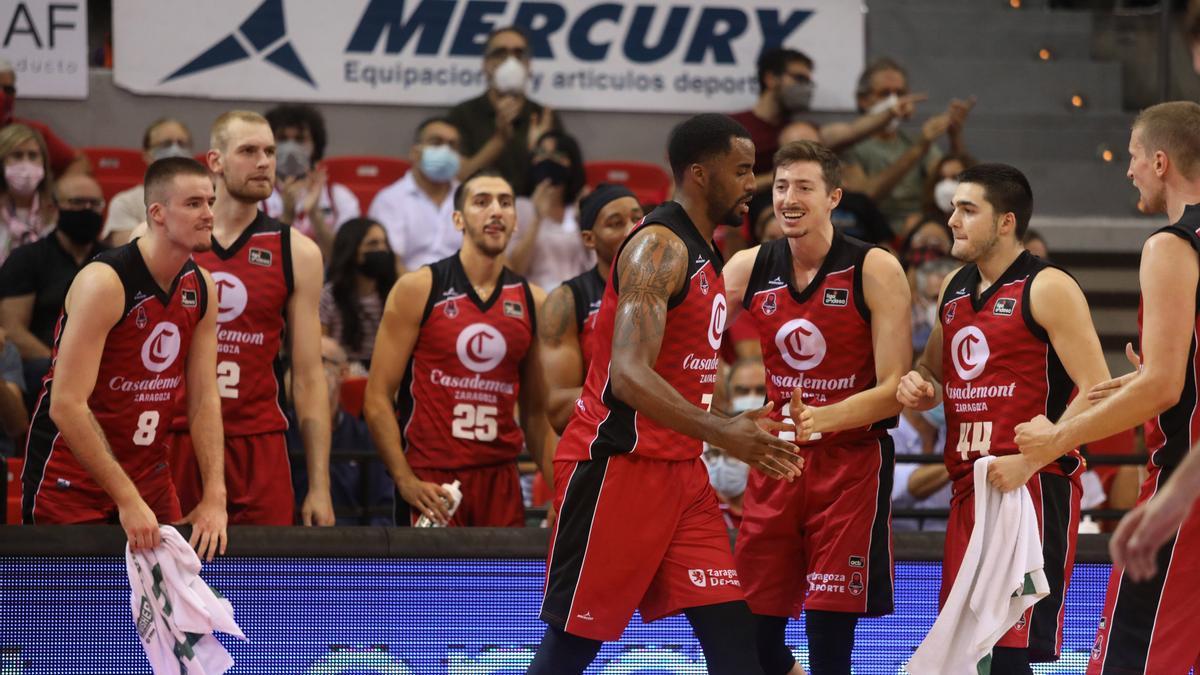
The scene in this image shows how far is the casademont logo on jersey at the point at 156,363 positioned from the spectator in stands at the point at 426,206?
4336mm

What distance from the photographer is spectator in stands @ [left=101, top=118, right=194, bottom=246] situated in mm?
9109

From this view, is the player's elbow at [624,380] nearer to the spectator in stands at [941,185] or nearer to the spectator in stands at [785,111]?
the spectator in stands at [785,111]

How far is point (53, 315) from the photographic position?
805cm

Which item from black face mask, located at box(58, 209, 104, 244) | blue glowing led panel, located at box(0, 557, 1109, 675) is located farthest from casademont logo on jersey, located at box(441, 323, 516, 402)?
black face mask, located at box(58, 209, 104, 244)

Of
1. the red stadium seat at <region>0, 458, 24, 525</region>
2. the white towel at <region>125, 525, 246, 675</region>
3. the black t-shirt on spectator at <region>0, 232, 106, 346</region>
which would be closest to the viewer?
the white towel at <region>125, 525, 246, 675</region>

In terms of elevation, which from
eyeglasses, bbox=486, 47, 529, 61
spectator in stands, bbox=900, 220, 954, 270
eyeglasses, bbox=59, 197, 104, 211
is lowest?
spectator in stands, bbox=900, 220, 954, 270

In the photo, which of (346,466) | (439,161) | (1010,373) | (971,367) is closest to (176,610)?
(346,466)

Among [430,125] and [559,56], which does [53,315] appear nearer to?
[430,125]

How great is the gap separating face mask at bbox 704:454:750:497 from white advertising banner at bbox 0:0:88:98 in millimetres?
5568

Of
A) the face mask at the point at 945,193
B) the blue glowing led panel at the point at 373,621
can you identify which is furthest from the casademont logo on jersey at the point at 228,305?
the face mask at the point at 945,193

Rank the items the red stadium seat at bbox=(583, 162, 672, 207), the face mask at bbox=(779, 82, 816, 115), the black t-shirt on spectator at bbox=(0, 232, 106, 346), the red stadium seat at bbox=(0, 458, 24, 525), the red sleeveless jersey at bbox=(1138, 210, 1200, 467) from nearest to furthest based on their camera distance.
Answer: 1. the red sleeveless jersey at bbox=(1138, 210, 1200, 467)
2. the red stadium seat at bbox=(0, 458, 24, 525)
3. the black t-shirt on spectator at bbox=(0, 232, 106, 346)
4. the face mask at bbox=(779, 82, 816, 115)
5. the red stadium seat at bbox=(583, 162, 672, 207)

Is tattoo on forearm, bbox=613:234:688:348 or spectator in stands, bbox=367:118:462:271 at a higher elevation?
spectator in stands, bbox=367:118:462:271

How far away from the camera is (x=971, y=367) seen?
17.6 feet

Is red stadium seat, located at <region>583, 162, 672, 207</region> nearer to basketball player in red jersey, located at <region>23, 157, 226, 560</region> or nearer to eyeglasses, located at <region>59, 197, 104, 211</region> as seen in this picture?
eyeglasses, located at <region>59, 197, 104, 211</region>
